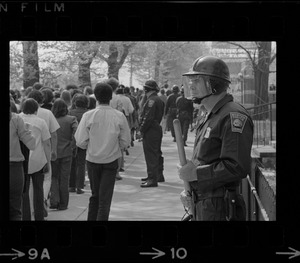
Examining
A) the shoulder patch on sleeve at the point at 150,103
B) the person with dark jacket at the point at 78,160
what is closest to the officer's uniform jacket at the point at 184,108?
the shoulder patch on sleeve at the point at 150,103

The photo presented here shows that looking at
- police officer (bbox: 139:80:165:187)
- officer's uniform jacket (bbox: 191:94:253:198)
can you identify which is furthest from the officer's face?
police officer (bbox: 139:80:165:187)

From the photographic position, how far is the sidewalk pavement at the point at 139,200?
169 inches

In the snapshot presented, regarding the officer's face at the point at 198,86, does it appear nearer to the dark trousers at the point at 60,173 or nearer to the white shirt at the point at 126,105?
the dark trousers at the point at 60,173

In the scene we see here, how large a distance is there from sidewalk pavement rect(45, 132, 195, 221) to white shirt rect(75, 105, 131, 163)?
1.62ft

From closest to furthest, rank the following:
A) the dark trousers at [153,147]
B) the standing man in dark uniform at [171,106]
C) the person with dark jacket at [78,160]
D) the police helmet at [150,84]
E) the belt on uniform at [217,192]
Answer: the belt on uniform at [217,192], the person with dark jacket at [78,160], the police helmet at [150,84], the dark trousers at [153,147], the standing man in dark uniform at [171,106]

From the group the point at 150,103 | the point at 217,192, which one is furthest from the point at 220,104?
the point at 150,103

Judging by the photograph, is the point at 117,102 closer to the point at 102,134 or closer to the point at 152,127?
the point at 152,127

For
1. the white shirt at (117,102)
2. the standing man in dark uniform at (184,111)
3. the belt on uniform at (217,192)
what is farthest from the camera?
the standing man in dark uniform at (184,111)

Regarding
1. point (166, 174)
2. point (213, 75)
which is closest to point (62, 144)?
point (166, 174)

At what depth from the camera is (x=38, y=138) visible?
640 centimetres

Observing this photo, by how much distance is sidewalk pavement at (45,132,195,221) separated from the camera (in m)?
4.30

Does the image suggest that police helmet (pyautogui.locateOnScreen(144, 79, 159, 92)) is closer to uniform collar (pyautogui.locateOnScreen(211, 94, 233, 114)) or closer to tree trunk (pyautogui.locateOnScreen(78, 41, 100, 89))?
tree trunk (pyautogui.locateOnScreen(78, 41, 100, 89))

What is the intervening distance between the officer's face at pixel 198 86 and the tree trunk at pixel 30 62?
0.85m
